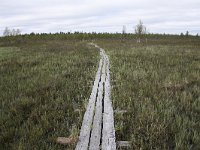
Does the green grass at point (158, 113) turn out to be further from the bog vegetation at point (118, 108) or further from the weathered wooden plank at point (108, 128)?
the weathered wooden plank at point (108, 128)

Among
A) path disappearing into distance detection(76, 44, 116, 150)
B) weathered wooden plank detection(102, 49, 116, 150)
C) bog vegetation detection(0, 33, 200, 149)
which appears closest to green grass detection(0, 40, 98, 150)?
bog vegetation detection(0, 33, 200, 149)

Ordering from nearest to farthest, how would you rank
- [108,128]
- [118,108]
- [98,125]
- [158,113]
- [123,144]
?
1. [123,144]
2. [108,128]
3. [98,125]
4. [158,113]
5. [118,108]

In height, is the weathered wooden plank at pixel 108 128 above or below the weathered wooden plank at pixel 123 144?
above

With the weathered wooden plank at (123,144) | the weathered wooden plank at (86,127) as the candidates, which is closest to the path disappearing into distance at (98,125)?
the weathered wooden plank at (86,127)

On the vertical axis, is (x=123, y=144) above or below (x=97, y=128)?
below

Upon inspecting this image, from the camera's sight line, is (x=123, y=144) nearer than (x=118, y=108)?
Yes

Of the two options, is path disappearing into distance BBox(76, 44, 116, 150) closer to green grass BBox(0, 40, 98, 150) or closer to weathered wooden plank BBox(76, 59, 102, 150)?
weathered wooden plank BBox(76, 59, 102, 150)

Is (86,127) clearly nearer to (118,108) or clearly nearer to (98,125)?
(98,125)

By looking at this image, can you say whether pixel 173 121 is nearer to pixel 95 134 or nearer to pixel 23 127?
pixel 95 134

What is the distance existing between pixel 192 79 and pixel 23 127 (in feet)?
18.4

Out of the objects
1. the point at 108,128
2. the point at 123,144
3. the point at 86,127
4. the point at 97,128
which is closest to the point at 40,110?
the point at 86,127

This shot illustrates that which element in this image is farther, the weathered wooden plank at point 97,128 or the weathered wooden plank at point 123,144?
the weathered wooden plank at point 123,144

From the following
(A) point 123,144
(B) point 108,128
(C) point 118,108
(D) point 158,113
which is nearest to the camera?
(A) point 123,144

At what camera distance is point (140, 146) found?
4.15m
